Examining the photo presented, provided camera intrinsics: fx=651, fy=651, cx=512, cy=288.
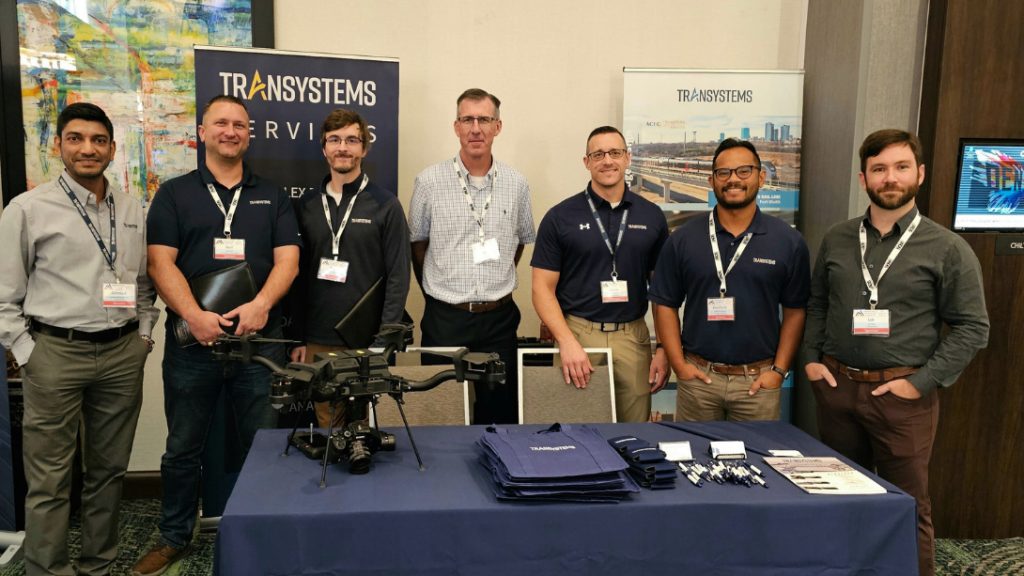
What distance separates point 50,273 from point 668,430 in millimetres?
2297

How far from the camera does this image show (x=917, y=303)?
2.29m

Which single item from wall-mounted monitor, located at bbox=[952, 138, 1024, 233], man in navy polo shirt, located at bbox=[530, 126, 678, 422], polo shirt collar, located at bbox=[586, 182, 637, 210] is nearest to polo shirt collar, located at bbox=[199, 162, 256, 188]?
man in navy polo shirt, located at bbox=[530, 126, 678, 422]

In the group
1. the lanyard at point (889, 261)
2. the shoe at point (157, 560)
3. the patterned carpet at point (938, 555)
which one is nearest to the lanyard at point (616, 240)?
the lanyard at point (889, 261)

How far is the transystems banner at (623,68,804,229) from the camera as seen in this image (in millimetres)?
3623

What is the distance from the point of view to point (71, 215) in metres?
2.43

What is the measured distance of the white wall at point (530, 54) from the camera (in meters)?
3.71

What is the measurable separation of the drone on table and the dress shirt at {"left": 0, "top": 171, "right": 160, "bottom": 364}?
3.31 ft

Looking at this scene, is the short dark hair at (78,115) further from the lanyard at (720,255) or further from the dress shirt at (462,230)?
the lanyard at (720,255)

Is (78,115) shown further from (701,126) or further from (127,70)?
(701,126)

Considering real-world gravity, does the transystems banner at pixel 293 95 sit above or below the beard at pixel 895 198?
above

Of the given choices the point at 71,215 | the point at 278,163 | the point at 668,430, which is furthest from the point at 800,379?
the point at 71,215

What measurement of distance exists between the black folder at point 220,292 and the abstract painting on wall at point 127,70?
134 cm

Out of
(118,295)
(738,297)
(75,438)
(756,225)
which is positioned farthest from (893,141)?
(75,438)

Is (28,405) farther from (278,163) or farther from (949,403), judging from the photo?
(949,403)
